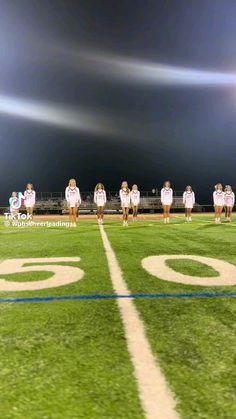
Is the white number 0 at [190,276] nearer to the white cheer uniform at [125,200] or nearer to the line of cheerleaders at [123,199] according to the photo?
the line of cheerleaders at [123,199]

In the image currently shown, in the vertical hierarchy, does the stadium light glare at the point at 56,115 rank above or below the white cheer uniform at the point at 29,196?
above

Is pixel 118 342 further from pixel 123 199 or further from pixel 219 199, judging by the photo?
pixel 219 199

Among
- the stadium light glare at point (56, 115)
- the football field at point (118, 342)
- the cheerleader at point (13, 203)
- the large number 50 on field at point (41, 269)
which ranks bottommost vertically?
the large number 50 on field at point (41, 269)

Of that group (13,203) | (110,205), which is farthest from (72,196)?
(110,205)

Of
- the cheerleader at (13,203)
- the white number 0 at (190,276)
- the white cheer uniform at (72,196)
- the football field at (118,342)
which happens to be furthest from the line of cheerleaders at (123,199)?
the football field at (118,342)

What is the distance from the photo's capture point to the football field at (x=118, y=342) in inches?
70.6

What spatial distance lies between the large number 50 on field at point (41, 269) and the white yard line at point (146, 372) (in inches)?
48.6

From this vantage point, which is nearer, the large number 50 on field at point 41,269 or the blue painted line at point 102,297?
the blue painted line at point 102,297

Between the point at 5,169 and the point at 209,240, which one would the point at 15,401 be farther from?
the point at 5,169

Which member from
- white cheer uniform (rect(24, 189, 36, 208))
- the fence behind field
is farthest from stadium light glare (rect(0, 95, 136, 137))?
white cheer uniform (rect(24, 189, 36, 208))

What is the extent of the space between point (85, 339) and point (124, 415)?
962 mm

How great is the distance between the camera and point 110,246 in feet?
26.3

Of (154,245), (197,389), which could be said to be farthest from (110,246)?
(197,389)

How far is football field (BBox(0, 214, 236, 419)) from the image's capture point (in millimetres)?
1794
